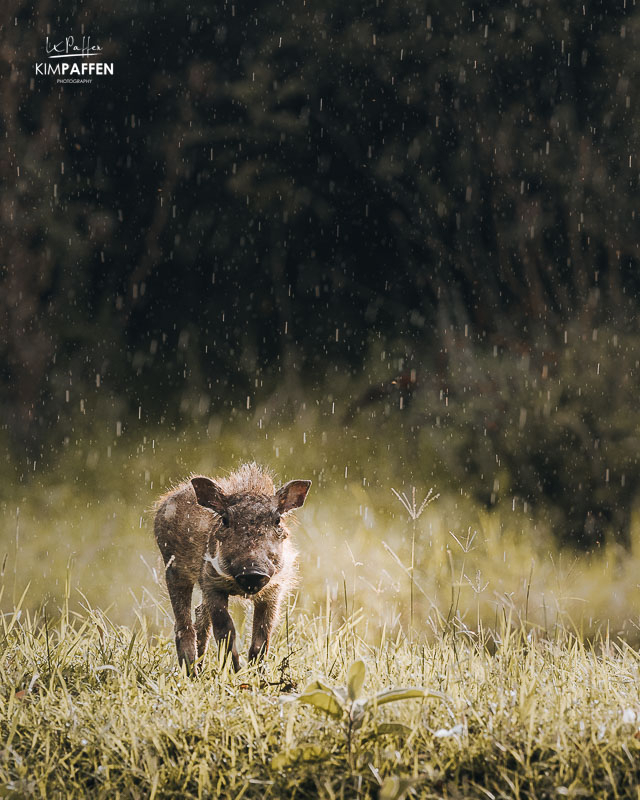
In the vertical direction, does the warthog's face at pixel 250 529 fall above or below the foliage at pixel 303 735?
above

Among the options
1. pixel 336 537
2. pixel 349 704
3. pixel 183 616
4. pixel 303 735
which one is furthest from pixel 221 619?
pixel 336 537

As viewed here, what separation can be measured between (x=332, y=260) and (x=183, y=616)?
4392 mm

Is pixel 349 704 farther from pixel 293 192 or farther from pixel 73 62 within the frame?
pixel 73 62

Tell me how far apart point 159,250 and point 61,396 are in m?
1.46

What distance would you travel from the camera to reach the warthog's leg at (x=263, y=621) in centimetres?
339

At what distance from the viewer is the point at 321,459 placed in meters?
5.70

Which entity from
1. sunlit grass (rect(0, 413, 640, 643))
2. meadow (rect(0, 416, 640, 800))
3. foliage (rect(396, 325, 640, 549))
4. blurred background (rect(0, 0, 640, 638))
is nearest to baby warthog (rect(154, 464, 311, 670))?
meadow (rect(0, 416, 640, 800))

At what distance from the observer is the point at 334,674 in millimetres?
3295

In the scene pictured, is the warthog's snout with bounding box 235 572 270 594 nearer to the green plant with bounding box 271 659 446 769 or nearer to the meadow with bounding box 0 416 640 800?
the meadow with bounding box 0 416 640 800

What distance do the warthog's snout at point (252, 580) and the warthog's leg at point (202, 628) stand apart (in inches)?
15.7

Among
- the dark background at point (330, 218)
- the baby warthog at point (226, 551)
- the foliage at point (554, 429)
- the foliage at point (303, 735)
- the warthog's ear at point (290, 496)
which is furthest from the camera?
the dark background at point (330, 218)

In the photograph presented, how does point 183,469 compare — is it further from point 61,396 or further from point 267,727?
point 267,727
